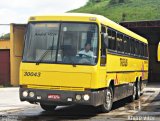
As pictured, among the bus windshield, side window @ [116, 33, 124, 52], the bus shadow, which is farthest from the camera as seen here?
side window @ [116, 33, 124, 52]

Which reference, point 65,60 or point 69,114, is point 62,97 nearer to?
point 65,60

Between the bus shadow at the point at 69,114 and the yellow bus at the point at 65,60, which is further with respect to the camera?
the bus shadow at the point at 69,114

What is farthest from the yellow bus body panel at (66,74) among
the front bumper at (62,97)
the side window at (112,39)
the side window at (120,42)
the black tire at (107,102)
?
the side window at (120,42)

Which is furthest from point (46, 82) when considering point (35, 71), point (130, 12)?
point (130, 12)

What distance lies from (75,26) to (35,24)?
122 cm

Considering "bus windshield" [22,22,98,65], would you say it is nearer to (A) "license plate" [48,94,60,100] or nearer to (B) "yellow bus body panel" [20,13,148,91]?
(B) "yellow bus body panel" [20,13,148,91]

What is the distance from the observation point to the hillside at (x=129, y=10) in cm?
9306

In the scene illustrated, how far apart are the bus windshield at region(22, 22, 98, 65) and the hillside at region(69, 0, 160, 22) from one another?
72.6 meters

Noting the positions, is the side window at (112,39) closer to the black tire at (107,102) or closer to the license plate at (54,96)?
the black tire at (107,102)

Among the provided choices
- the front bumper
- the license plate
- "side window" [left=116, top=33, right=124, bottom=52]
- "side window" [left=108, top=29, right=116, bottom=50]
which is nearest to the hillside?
"side window" [left=116, top=33, right=124, bottom=52]

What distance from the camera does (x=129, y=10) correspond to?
4124 inches

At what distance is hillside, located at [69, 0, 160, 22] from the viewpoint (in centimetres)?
9306

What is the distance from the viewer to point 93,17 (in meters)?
14.8

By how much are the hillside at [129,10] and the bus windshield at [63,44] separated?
238 feet
